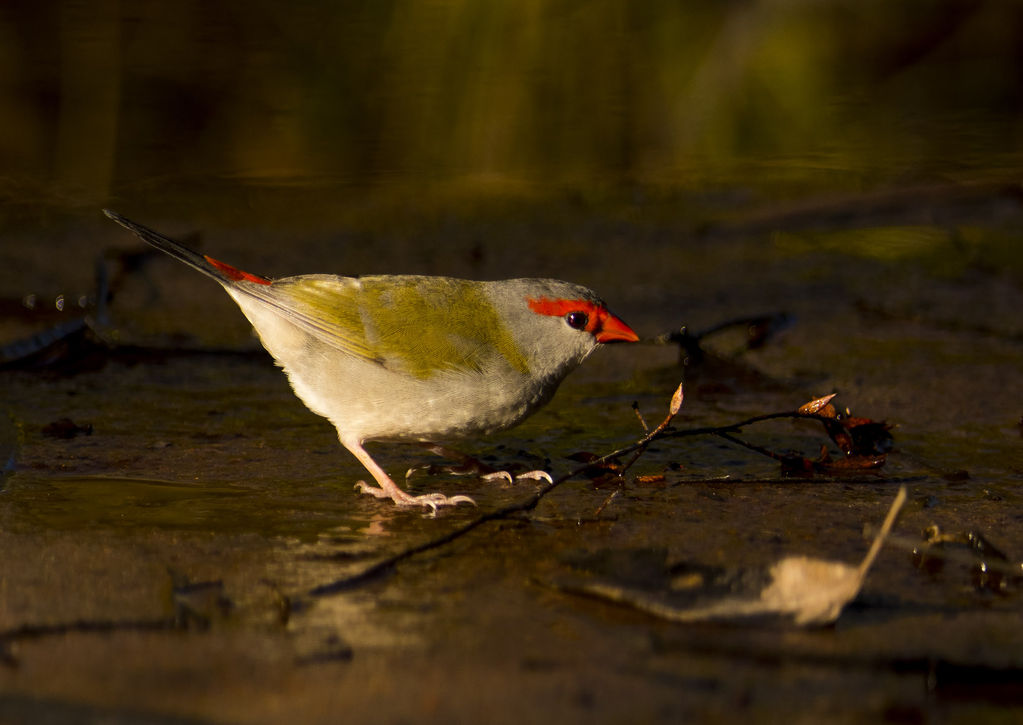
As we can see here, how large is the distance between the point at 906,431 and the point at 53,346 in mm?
3054

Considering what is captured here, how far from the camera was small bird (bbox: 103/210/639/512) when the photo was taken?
3516 mm

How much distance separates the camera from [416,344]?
11.9ft

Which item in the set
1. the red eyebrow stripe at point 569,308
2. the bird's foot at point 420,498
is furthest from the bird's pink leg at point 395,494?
the red eyebrow stripe at point 569,308

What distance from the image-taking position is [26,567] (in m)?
2.59

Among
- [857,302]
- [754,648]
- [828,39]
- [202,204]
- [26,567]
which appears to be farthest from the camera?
[828,39]

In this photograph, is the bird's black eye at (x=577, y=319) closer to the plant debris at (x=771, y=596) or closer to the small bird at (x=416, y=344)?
the small bird at (x=416, y=344)

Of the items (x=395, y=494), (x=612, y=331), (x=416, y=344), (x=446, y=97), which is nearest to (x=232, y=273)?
(x=416, y=344)

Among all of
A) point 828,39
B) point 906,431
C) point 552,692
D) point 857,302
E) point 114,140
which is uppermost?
point 828,39

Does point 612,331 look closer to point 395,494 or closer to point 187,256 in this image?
point 395,494

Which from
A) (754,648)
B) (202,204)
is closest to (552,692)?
(754,648)

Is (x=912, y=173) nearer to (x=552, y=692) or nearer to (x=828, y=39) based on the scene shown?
(x=828, y=39)

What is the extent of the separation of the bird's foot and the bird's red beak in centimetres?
78

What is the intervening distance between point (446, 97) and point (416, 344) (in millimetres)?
5381

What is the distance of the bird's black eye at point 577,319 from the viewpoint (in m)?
3.74
